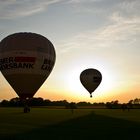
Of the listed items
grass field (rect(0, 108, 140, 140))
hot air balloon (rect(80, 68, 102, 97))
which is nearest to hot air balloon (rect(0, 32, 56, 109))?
grass field (rect(0, 108, 140, 140))

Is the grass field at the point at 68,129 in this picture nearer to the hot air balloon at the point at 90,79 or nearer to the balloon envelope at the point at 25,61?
the balloon envelope at the point at 25,61

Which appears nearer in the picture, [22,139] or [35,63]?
[22,139]

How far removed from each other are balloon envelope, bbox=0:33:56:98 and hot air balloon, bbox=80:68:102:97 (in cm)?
2895

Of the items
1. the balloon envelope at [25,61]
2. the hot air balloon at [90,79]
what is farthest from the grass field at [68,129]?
the hot air balloon at [90,79]

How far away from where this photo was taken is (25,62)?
50.1 metres

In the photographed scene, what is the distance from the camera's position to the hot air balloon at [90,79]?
79812mm

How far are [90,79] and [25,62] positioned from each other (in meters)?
33.7

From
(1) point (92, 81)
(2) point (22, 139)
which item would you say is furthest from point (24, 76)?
(1) point (92, 81)

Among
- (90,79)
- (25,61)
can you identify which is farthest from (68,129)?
(90,79)

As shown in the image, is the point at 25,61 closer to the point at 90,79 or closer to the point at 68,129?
the point at 68,129

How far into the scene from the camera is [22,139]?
21.7 meters

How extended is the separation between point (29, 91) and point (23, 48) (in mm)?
6247

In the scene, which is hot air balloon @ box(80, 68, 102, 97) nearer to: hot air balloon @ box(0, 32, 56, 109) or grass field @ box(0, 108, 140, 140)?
hot air balloon @ box(0, 32, 56, 109)

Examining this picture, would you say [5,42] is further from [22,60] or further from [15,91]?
[15,91]
